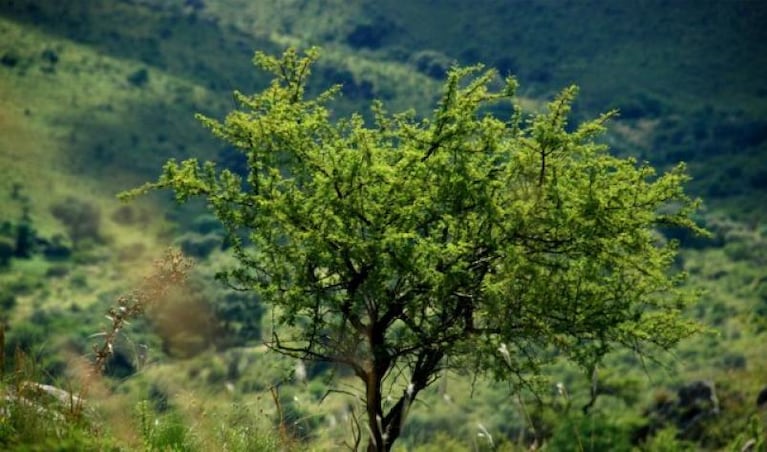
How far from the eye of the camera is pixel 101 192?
182 metres

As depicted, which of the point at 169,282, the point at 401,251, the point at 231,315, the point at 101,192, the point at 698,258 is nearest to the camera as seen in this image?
the point at 169,282

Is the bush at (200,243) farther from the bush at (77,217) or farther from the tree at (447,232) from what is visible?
the tree at (447,232)

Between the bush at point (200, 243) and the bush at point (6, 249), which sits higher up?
the bush at point (200, 243)

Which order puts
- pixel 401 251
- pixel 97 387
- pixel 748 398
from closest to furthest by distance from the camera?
pixel 97 387
pixel 401 251
pixel 748 398

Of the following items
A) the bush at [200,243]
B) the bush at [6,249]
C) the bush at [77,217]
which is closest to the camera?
the bush at [6,249]

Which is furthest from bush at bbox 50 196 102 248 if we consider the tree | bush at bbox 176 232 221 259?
the tree

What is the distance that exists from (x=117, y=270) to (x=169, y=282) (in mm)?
166117

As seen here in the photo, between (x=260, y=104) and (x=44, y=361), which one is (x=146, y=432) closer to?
(x=44, y=361)

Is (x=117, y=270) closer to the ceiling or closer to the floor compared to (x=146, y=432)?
closer to the floor

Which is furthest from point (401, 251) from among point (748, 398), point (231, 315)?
point (231, 315)

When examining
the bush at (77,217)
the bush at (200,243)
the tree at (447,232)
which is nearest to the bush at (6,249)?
the bush at (77,217)

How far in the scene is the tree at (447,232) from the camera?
1261 centimetres

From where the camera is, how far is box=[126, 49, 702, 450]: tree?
12.6m

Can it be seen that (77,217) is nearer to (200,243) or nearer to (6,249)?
(6,249)
